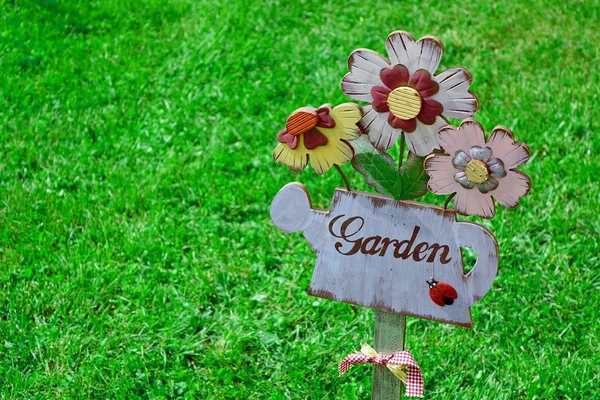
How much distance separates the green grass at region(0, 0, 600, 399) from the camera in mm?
3746

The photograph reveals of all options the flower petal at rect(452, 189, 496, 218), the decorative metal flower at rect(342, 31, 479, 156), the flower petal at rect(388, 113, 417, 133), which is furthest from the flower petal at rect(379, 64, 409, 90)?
the flower petal at rect(452, 189, 496, 218)

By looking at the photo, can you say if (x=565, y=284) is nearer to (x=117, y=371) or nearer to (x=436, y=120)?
(x=436, y=120)

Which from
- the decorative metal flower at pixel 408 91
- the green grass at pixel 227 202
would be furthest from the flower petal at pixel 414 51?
the green grass at pixel 227 202

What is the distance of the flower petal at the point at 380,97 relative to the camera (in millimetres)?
2646

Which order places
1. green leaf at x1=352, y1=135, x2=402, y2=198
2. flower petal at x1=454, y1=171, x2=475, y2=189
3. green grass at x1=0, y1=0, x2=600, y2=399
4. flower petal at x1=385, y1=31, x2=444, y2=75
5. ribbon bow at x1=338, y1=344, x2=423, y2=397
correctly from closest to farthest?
flower petal at x1=385, y1=31, x2=444, y2=75
flower petal at x1=454, y1=171, x2=475, y2=189
green leaf at x1=352, y1=135, x2=402, y2=198
ribbon bow at x1=338, y1=344, x2=423, y2=397
green grass at x1=0, y1=0, x2=600, y2=399

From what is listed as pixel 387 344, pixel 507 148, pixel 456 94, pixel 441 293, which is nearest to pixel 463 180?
pixel 507 148

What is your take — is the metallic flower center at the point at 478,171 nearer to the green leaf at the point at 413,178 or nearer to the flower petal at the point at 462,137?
the flower petal at the point at 462,137

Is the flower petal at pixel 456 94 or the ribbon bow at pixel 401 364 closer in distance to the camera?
the flower petal at pixel 456 94

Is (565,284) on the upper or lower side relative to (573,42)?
lower

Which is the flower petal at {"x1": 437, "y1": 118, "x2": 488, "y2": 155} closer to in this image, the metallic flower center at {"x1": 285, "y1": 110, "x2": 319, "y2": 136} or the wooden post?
the metallic flower center at {"x1": 285, "y1": 110, "x2": 319, "y2": 136}

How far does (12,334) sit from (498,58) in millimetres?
3677

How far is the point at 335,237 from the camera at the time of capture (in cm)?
282

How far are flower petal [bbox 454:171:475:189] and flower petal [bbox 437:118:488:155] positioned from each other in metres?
0.07

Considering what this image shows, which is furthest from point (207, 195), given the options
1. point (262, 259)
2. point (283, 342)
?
Result: point (283, 342)
